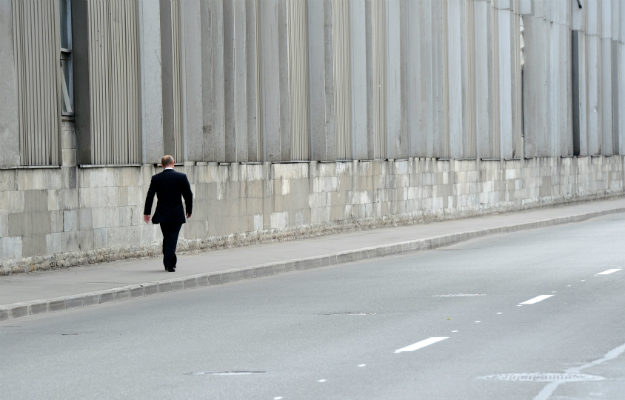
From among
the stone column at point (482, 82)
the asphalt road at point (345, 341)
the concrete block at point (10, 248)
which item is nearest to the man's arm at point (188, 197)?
the asphalt road at point (345, 341)

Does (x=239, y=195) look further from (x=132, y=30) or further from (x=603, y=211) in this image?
(x=603, y=211)

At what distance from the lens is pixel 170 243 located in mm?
19625

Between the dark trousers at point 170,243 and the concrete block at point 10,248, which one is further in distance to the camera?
the concrete block at point 10,248

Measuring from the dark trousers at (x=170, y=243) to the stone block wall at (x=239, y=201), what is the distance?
2.20m

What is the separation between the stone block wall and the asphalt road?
3.74m

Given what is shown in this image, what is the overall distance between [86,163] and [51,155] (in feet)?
3.16

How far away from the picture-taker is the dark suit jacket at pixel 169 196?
65.0 ft

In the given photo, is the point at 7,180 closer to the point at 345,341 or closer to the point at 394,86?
the point at 345,341

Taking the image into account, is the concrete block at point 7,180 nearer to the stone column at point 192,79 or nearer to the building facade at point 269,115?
the building facade at point 269,115

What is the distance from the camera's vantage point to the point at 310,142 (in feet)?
102

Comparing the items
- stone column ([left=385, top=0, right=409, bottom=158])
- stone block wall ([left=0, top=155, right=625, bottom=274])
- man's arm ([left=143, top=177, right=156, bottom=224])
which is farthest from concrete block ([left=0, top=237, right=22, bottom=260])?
stone column ([left=385, top=0, right=409, bottom=158])

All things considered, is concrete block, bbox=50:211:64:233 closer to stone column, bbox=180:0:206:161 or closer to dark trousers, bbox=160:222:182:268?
dark trousers, bbox=160:222:182:268

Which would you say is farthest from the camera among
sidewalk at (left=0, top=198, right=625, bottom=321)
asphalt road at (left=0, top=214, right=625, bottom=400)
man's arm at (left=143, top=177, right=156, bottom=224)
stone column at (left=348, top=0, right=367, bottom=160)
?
stone column at (left=348, top=0, right=367, bottom=160)

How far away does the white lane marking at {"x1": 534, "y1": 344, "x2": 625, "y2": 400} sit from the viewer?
334 inches
